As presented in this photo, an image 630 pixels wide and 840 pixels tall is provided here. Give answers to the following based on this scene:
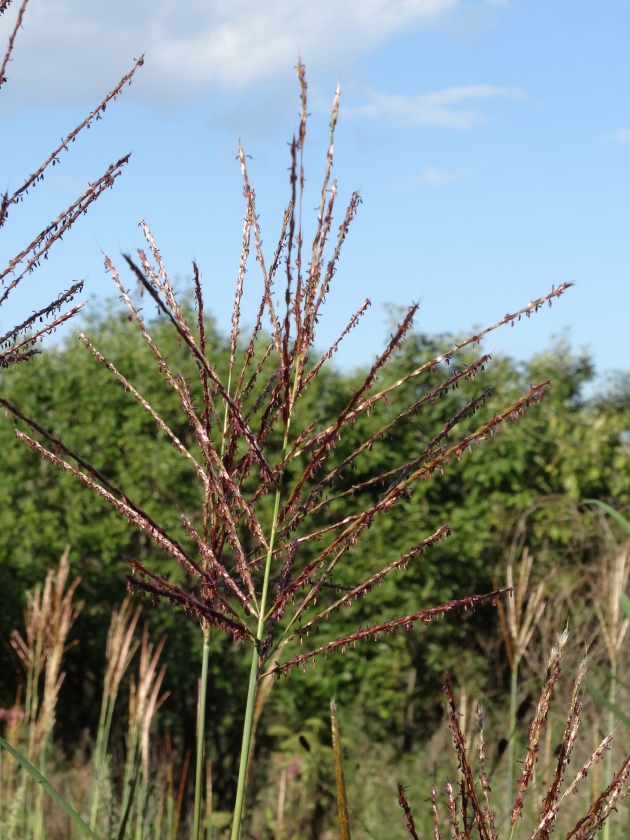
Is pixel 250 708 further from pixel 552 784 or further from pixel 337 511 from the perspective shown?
pixel 337 511

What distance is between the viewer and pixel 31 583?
29.2ft

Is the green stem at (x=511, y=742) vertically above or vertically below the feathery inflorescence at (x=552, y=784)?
below

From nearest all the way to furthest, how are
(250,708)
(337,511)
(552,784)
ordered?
(552,784) < (250,708) < (337,511)

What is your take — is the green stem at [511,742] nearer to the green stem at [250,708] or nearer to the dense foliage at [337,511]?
the green stem at [250,708]

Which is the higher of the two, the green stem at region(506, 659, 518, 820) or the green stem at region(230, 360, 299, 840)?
the green stem at region(230, 360, 299, 840)

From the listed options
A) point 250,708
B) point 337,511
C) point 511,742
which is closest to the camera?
point 250,708

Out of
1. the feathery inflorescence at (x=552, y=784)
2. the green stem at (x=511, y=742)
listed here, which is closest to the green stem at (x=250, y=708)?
the feathery inflorescence at (x=552, y=784)

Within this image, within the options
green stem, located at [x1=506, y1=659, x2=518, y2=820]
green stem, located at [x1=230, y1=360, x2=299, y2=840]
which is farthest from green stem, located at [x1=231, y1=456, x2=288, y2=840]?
green stem, located at [x1=506, y1=659, x2=518, y2=820]

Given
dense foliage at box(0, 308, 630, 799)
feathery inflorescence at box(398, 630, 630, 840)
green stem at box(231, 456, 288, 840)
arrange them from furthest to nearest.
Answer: dense foliage at box(0, 308, 630, 799) < green stem at box(231, 456, 288, 840) < feathery inflorescence at box(398, 630, 630, 840)

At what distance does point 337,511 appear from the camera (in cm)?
872

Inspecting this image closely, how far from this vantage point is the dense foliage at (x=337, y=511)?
8.45m

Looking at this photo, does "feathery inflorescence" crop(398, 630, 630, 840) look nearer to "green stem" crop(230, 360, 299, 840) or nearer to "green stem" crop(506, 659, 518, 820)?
"green stem" crop(230, 360, 299, 840)

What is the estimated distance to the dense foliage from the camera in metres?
8.45

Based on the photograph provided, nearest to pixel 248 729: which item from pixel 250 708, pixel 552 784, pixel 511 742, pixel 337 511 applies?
pixel 250 708
